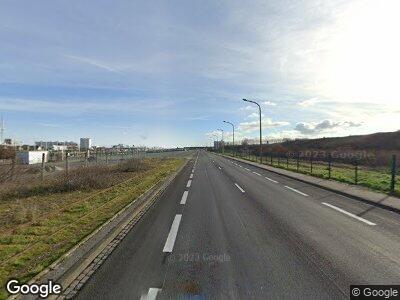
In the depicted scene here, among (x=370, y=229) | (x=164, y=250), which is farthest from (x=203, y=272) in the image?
(x=370, y=229)

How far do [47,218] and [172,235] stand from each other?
463 centimetres

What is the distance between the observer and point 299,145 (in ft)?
392

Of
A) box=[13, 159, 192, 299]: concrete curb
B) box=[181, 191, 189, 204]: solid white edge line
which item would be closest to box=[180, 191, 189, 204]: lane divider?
box=[181, 191, 189, 204]: solid white edge line

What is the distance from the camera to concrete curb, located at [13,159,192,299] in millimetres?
5527

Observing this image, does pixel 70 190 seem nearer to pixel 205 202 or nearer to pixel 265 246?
pixel 205 202

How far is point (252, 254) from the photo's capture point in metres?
6.86

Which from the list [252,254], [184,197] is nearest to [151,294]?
[252,254]

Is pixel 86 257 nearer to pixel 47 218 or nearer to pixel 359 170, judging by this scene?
pixel 47 218

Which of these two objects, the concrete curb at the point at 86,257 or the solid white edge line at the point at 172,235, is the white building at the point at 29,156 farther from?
the solid white edge line at the point at 172,235

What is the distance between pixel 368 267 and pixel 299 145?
385ft

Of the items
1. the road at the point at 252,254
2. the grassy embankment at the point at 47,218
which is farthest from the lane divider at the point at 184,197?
the grassy embankment at the point at 47,218

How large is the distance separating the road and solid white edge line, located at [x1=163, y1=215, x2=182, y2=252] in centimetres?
2

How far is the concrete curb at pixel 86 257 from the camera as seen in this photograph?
5.53 metres

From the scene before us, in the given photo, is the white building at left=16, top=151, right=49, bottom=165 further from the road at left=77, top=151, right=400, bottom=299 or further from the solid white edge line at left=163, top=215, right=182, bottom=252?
the solid white edge line at left=163, top=215, right=182, bottom=252
